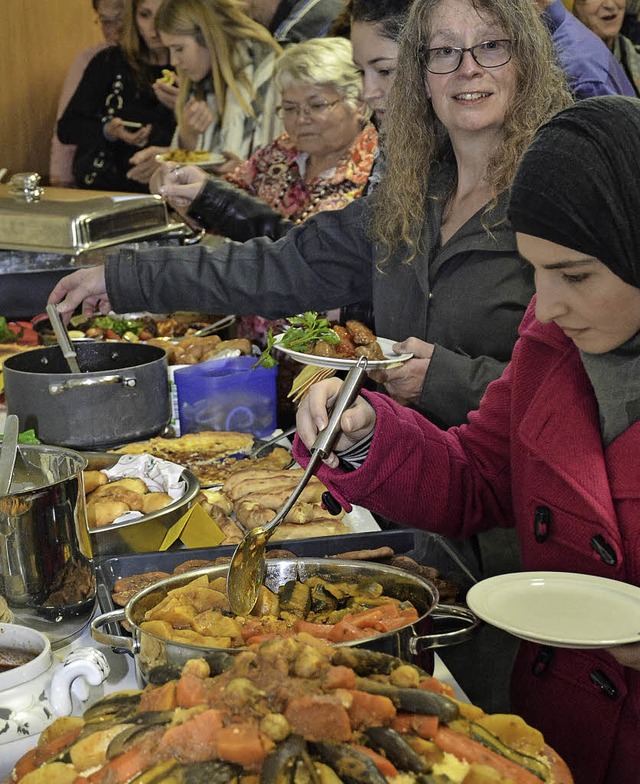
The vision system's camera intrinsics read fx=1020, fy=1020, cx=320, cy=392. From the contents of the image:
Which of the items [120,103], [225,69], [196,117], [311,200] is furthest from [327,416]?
[120,103]

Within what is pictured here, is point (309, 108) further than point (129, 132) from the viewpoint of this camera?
No

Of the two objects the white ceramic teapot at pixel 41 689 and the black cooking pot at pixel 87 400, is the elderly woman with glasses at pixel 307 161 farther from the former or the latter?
the white ceramic teapot at pixel 41 689

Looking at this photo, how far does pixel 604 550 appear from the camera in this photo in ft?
4.32

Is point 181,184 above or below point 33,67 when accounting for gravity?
below

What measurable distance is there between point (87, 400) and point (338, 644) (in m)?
1.31

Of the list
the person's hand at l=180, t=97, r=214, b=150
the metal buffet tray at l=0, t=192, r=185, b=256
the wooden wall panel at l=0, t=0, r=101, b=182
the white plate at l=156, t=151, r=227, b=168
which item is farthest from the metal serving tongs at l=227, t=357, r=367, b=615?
the wooden wall panel at l=0, t=0, r=101, b=182

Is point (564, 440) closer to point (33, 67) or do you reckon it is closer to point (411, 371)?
point (411, 371)

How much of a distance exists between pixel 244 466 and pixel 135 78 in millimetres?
3904

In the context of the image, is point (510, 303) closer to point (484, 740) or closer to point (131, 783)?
point (484, 740)

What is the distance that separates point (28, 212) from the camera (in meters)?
3.22

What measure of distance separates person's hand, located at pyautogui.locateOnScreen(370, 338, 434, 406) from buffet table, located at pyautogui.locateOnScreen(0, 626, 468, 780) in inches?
29.6

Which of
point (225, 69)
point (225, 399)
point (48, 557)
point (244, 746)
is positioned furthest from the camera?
point (225, 69)

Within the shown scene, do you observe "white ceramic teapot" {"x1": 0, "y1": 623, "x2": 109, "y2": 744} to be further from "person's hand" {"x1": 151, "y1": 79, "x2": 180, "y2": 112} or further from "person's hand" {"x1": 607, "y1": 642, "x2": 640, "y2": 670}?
"person's hand" {"x1": 151, "y1": 79, "x2": 180, "y2": 112}

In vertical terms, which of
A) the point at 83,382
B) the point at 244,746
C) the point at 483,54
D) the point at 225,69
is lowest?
the point at 83,382
